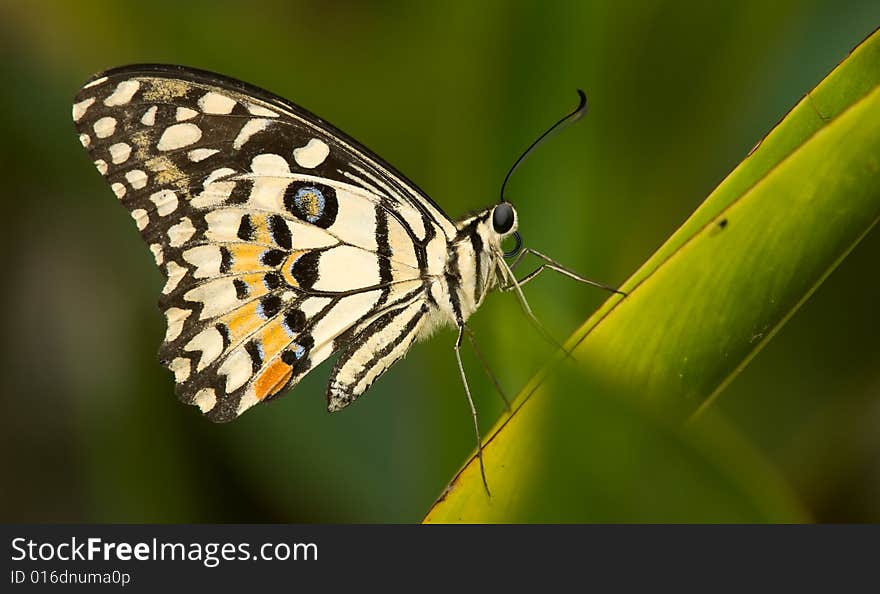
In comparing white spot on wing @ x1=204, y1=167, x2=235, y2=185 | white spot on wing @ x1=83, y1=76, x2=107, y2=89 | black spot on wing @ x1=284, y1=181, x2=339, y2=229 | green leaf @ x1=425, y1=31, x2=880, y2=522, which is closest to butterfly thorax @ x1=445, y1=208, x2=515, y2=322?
black spot on wing @ x1=284, y1=181, x2=339, y2=229

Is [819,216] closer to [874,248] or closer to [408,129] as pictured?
[874,248]

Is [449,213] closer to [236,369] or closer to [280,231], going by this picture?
[280,231]

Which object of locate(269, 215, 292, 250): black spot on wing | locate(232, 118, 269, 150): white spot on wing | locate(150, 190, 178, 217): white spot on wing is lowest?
locate(269, 215, 292, 250): black spot on wing

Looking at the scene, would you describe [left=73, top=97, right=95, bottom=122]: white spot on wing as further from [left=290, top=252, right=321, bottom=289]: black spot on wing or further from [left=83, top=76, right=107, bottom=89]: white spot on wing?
[left=290, top=252, right=321, bottom=289]: black spot on wing

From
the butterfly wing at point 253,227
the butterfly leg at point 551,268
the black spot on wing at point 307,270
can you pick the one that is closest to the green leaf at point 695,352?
the butterfly leg at point 551,268

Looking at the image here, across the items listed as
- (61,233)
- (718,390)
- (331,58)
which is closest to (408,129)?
(331,58)

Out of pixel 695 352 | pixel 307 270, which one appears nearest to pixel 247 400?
pixel 307 270
